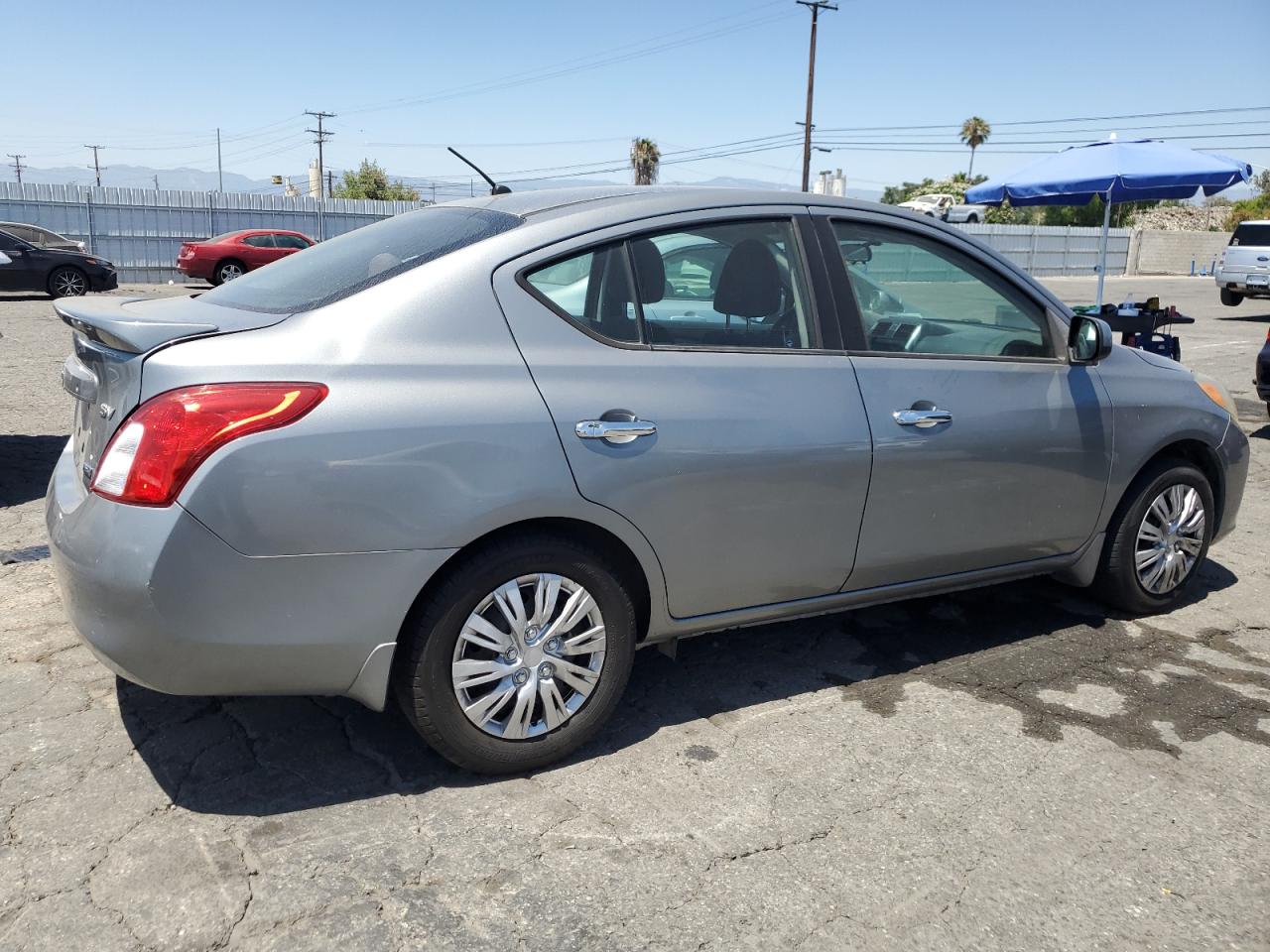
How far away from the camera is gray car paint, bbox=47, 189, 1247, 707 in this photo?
8.49 feet

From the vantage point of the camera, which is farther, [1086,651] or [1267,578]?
[1267,578]

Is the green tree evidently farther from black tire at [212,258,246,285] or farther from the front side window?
the front side window

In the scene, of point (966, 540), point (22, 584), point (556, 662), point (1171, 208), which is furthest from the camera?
point (1171, 208)

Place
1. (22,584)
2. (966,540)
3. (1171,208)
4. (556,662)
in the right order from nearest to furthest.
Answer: (556,662) → (966,540) → (22,584) → (1171,208)

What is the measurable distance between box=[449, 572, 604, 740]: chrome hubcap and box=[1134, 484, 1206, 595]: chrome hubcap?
254cm

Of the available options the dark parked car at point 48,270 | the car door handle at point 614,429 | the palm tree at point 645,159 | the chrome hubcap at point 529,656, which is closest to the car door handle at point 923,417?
the car door handle at point 614,429

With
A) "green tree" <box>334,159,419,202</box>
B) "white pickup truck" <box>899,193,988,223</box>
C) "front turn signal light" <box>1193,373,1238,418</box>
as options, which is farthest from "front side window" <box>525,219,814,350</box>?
"green tree" <box>334,159,419,202</box>

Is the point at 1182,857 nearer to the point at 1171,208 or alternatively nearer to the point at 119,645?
the point at 119,645

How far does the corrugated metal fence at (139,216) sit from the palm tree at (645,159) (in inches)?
1500

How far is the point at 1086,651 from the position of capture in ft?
13.6

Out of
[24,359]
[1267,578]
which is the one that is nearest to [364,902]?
[1267,578]

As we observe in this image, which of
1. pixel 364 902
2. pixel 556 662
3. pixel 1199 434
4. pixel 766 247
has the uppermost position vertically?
pixel 766 247

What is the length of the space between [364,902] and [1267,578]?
4561mm

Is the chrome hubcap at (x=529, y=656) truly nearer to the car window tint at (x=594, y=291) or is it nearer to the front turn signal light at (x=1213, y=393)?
the car window tint at (x=594, y=291)
